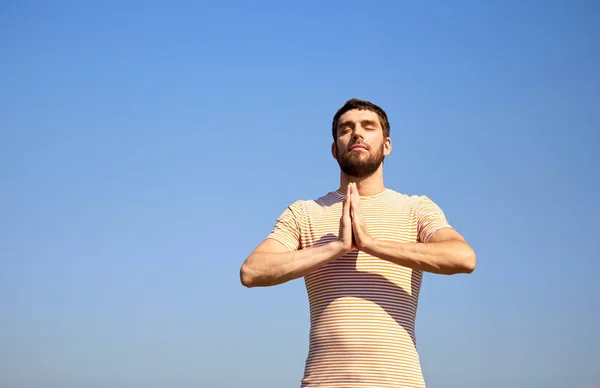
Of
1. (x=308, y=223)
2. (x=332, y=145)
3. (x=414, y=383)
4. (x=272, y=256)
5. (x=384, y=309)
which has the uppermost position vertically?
(x=332, y=145)

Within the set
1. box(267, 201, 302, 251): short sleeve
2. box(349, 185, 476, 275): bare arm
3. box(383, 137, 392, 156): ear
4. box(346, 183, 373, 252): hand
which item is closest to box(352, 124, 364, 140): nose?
box(383, 137, 392, 156): ear

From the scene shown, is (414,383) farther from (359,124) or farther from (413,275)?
(359,124)

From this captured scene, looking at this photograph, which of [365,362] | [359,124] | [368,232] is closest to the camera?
[365,362]

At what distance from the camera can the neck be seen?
7.75 m

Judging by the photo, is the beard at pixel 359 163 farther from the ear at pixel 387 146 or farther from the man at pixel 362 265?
the ear at pixel 387 146

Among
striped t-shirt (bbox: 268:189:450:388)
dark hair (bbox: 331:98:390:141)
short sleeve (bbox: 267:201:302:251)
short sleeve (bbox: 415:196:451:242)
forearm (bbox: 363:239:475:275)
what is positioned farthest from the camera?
dark hair (bbox: 331:98:390:141)

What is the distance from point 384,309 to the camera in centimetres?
695

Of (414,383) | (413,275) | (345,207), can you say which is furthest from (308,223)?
(414,383)

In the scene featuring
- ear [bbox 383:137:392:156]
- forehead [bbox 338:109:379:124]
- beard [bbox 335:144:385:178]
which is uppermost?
forehead [bbox 338:109:379:124]

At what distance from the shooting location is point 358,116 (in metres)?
7.87

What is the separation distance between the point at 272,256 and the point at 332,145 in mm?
1718

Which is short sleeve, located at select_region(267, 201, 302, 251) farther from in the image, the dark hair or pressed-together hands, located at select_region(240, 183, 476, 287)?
the dark hair

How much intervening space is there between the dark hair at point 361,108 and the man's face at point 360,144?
7 centimetres

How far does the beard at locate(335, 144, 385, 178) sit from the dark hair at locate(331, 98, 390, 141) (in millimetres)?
383
